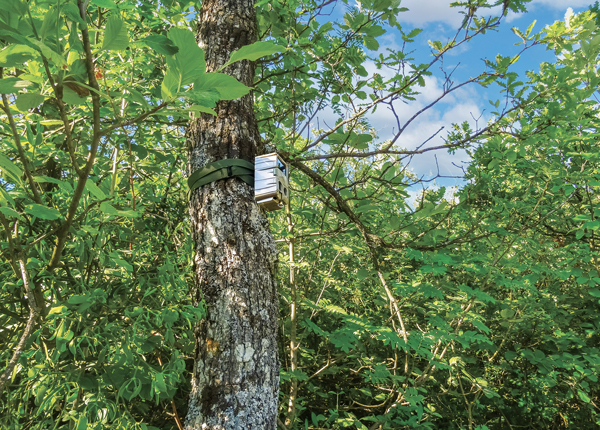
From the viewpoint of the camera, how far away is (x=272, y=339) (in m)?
1.27

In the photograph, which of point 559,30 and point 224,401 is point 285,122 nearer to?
point 559,30

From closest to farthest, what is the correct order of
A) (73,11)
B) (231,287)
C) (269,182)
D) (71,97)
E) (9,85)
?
(73,11) < (9,85) < (71,97) < (231,287) < (269,182)

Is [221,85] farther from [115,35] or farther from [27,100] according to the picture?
[27,100]

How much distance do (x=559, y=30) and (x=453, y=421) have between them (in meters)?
3.34

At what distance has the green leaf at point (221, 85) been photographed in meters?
0.58

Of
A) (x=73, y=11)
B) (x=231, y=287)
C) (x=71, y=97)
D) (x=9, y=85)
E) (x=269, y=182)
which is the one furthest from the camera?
(x=269, y=182)

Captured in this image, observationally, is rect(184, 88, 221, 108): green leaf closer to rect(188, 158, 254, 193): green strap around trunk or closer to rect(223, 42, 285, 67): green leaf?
rect(223, 42, 285, 67): green leaf

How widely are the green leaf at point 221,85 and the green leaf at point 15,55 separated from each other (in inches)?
10.4

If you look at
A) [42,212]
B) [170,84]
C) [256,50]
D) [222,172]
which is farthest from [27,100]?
[222,172]

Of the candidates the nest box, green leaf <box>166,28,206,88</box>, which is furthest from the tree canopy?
the nest box

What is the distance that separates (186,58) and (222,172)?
88cm

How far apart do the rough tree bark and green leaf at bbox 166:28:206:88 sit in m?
0.83

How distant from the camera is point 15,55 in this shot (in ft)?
2.00

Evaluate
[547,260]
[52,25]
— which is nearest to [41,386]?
[52,25]
